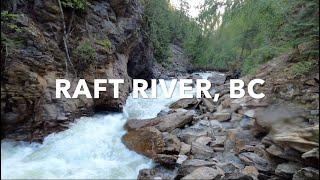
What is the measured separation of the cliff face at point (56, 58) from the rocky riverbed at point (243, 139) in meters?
2.22

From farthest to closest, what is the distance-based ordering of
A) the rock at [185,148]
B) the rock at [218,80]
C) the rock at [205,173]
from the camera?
the rock at [218,80]
the rock at [185,148]
the rock at [205,173]

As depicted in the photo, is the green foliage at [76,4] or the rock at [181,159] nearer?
the rock at [181,159]

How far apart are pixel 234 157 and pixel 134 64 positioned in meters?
11.1

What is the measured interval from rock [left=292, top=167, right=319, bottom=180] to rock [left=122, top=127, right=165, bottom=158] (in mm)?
3343

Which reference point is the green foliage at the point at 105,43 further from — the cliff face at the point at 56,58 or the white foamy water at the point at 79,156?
the white foamy water at the point at 79,156

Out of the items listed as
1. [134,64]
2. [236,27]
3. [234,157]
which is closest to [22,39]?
[234,157]

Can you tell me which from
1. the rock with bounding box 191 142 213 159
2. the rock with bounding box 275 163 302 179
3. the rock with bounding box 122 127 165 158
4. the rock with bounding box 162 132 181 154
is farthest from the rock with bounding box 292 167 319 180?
the rock with bounding box 122 127 165 158

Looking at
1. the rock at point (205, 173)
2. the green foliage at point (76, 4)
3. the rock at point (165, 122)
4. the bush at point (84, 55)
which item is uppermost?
the green foliage at point (76, 4)

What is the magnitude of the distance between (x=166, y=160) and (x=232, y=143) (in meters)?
2.20

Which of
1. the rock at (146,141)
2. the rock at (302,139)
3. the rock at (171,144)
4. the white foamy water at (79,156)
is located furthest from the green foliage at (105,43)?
the rock at (302,139)

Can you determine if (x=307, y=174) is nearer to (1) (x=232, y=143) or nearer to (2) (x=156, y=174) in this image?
(1) (x=232, y=143)

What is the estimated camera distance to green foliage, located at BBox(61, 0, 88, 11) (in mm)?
11766

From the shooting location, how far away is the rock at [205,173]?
287 inches

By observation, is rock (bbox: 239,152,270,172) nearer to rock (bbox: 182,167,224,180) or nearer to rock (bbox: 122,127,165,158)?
rock (bbox: 182,167,224,180)
